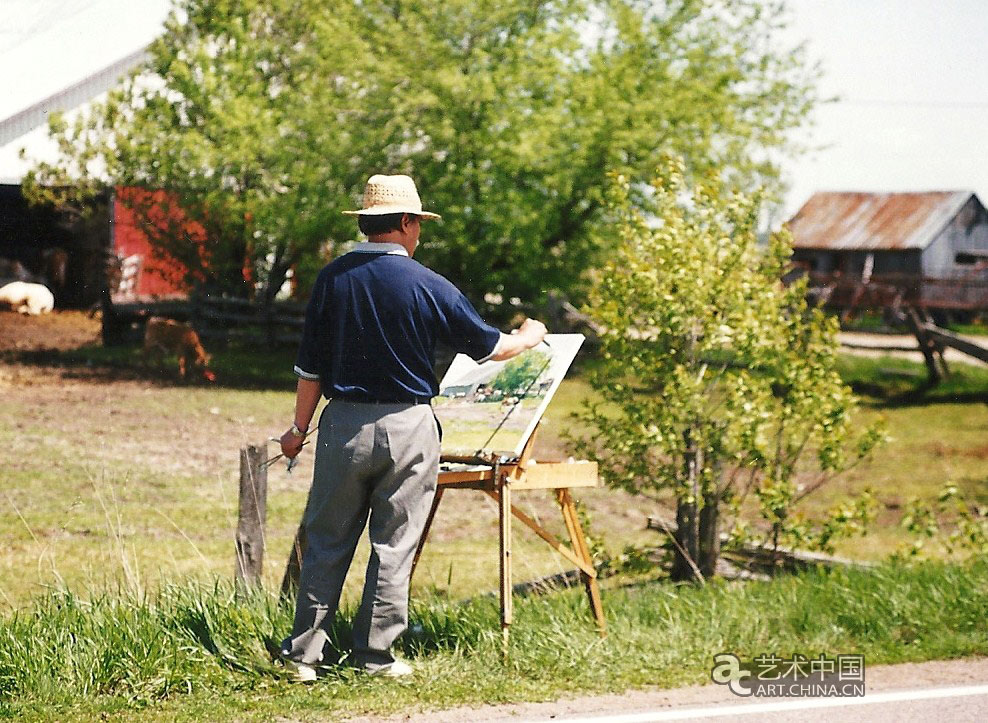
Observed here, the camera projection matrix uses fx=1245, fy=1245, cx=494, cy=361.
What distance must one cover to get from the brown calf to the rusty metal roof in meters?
28.4

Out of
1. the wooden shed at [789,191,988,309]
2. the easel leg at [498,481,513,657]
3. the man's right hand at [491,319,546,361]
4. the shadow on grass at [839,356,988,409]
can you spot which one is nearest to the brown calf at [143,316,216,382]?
the shadow on grass at [839,356,988,409]

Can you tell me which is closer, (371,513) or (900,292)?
(371,513)

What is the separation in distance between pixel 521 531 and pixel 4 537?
4113 mm

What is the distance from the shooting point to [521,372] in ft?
19.7

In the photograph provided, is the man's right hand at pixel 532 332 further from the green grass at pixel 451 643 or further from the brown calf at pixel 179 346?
the brown calf at pixel 179 346

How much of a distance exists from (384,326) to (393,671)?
4.80ft

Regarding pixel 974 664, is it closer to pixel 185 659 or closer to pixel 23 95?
pixel 185 659

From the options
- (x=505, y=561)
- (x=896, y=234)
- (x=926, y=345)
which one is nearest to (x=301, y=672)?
(x=505, y=561)

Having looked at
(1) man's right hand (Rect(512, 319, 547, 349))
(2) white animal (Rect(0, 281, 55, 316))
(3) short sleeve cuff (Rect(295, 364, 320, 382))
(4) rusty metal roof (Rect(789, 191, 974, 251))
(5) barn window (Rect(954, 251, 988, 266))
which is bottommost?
(2) white animal (Rect(0, 281, 55, 316))

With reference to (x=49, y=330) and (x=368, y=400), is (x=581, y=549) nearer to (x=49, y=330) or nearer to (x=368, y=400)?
(x=368, y=400)

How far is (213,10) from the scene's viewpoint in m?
23.0

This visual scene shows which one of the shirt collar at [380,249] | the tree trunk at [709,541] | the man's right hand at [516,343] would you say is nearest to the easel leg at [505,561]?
the man's right hand at [516,343]

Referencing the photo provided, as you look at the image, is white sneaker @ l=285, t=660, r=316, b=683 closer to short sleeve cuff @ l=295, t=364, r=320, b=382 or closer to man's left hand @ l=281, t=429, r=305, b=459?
man's left hand @ l=281, t=429, r=305, b=459

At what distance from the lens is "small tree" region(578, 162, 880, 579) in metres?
7.20
